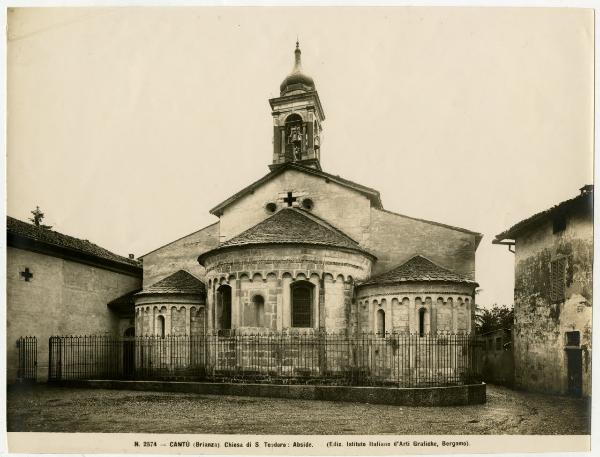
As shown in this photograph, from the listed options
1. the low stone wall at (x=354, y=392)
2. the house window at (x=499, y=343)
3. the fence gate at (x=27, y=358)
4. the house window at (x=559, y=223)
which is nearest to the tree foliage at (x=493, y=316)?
the house window at (x=499, y=343)

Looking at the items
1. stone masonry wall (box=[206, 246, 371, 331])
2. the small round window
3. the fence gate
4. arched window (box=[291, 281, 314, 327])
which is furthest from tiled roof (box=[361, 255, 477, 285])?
the fence gate

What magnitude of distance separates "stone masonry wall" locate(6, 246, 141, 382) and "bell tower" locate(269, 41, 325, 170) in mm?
10588

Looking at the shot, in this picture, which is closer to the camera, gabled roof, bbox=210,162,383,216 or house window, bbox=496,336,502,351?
gabled roof, bbox=210,162,383,216

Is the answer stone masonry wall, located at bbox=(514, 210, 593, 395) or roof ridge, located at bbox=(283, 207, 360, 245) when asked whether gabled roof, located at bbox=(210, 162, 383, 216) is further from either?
stone masonry wall, located at bbox=(514, 210, 593, 395)

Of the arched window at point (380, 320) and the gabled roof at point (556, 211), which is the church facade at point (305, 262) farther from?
the gabled roof at point (556, 211)

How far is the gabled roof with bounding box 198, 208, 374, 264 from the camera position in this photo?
20.8m

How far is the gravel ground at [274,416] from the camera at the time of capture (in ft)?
42.0

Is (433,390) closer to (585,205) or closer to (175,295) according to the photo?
(585,205)

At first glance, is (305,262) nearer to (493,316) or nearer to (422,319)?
(422,319)

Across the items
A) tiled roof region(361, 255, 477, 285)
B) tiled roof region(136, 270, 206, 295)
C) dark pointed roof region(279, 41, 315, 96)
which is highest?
dark pointed roof region(279, 41, 315, 96)

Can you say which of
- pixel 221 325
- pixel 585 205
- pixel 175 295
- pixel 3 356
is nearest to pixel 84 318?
pixel 175 295

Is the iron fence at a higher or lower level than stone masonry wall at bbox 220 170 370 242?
lower

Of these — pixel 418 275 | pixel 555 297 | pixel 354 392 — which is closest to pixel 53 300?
pixel 354 392

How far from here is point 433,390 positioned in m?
16.1
